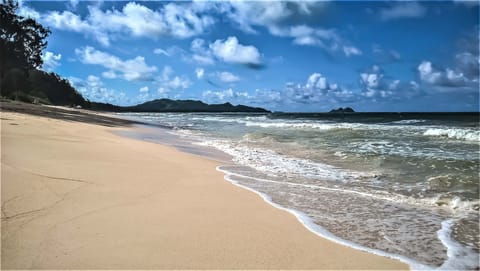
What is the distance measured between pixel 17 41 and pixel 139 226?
1644 inches

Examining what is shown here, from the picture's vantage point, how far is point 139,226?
4.07 meters

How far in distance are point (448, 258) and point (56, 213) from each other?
422cm

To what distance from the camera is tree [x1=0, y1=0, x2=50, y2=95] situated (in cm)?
3575

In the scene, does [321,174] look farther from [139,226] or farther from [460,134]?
[460,134]

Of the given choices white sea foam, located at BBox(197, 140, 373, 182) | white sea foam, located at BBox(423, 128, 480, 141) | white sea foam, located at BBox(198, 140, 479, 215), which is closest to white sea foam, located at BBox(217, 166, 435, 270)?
white sea foam, located at BBox(198, 140, 479, 215)

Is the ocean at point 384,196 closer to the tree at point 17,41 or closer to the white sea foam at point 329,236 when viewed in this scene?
the white sea foam at point 329,236

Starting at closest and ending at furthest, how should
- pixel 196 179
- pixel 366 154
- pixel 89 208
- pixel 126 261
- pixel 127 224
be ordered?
pixel 126 261, pixel 127 224, pixel 89 208, pixel 196 179, pixel 366 154

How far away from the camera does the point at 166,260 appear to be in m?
3.29

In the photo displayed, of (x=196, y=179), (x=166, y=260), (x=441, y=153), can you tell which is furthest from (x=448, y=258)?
(x=441, y=153)

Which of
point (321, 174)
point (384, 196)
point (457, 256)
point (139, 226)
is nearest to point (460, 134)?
point (321, 174)

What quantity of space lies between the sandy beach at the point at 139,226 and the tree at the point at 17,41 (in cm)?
3586

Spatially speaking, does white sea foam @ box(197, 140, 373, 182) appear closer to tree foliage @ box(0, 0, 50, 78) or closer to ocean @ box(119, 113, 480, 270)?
ocean @ box(119, 113, 480, 270)

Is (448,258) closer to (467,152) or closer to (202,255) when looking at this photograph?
(202,255)

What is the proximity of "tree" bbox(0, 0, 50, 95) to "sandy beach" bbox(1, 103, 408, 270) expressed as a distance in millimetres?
35857
